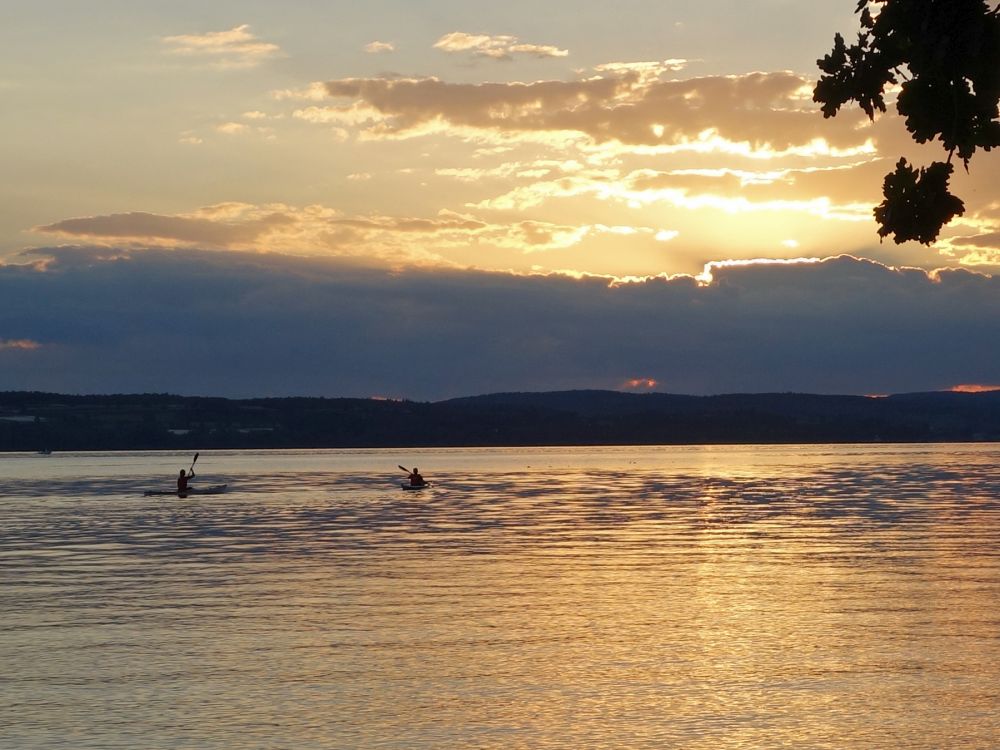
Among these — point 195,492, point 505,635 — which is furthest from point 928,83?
point 195,492

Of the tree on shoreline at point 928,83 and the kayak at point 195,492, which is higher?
the tree on shoreline at point 928,83

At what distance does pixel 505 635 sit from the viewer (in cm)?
3023

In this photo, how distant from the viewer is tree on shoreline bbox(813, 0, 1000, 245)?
45.5 feet

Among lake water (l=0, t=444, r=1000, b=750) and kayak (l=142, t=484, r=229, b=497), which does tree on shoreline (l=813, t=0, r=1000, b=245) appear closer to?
lake water (l=0, t=444, r=1000, b=750)

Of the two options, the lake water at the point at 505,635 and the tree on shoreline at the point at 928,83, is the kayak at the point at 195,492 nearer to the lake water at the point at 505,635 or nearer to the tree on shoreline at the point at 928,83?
the lake water at the point at 505,635

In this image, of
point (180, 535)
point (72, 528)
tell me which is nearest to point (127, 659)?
point (180, 535)

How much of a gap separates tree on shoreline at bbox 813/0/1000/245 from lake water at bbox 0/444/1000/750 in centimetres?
962

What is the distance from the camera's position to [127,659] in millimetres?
27828

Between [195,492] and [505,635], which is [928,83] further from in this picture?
[195,492]

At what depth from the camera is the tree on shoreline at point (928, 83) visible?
45.5ft

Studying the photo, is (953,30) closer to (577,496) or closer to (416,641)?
(416,641)

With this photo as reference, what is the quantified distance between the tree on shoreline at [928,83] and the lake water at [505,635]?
379 inches

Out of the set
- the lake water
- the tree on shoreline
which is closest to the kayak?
the lake water

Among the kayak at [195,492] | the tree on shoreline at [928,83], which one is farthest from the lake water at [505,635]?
the kayak at [195,492]
